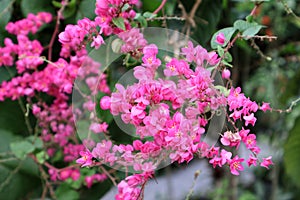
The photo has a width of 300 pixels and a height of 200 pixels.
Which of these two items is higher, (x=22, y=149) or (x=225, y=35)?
(x=225, y=35)

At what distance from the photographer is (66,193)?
0.85 metres

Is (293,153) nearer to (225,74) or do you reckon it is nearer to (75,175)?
(75,175)

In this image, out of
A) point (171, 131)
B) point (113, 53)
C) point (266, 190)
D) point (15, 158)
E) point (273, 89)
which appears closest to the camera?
point (171, 131)

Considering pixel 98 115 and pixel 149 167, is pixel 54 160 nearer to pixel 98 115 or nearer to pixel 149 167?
pixel 98 115

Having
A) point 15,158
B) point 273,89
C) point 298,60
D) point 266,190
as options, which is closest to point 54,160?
point 15,158

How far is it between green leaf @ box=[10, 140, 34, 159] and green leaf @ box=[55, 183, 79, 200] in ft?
0.29

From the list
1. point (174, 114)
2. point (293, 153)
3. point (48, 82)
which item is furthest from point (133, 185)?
point (293, 153)

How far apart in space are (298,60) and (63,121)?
74 centimetres

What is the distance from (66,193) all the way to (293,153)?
706mm

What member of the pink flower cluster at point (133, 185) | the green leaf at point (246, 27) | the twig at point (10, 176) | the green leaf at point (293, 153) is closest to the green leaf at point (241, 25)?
the green leaf at point (246, 27)

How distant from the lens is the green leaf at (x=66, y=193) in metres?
0.84

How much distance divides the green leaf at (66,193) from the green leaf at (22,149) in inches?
3.5

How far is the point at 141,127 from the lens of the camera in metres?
0.47

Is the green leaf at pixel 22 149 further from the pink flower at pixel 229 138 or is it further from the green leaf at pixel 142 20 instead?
the pink flower at pixel 229 138
